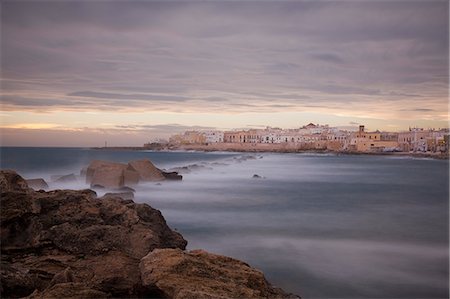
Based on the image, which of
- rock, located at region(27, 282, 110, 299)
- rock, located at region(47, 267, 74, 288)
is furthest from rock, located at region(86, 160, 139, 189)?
rock, located at region(27, 282, 110, 299)

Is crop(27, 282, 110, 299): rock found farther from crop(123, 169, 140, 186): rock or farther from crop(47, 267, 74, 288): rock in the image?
crop(123, 169, 140, 186): rock

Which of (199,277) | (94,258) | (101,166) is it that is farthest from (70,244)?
(101,166)

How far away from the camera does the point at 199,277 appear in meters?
3.51

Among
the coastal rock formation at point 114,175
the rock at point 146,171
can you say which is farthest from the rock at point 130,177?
the rock at point 146,171

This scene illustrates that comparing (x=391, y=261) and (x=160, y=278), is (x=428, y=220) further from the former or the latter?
(x=160, y=278)

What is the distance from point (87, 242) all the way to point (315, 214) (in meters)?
7.44

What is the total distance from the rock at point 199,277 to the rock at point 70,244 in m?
0.26

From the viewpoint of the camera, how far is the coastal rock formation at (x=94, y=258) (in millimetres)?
3471

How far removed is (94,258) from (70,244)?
0.30 metres

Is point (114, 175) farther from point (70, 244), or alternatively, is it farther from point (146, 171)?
point (70, 244)

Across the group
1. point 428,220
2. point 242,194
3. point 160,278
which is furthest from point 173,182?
point 160,278

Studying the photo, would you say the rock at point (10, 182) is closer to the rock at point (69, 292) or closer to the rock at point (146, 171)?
the rock at point (69, 292)

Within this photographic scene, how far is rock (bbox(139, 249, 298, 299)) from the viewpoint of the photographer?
3373 millimetres

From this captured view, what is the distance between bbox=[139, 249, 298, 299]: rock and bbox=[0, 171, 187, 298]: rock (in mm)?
263
